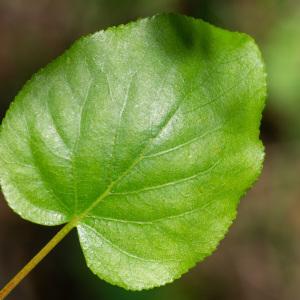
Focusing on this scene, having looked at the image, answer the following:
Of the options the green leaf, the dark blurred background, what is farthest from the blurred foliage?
the green leaf

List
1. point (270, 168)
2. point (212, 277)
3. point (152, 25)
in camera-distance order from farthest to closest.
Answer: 1. point (270, 168)
2. point (212, 277)
3. point (152, 25)

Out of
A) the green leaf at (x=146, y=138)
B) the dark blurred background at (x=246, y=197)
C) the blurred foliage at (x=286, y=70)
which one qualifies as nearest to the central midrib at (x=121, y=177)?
the green leaf at (x=146, y=138)

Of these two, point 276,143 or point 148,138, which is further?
point 276,143

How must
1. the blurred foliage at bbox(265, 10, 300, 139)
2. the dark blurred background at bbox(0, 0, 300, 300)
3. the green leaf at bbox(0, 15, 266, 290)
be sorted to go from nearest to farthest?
the green leaf at bbox(0, 15, 266, 290) < the dark blurred background at bbox(0, 0, 300, 300) < the blurred foliage at bbox(265, 10, 300, 139)

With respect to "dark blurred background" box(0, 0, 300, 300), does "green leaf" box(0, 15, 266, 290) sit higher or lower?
higher

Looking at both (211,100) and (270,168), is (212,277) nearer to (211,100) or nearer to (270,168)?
(270,168)

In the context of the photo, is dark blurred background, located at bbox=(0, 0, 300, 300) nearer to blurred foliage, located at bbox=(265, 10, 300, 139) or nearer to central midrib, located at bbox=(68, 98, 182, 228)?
blurred foliage, located at bbox=(265, 10, 300, 139)

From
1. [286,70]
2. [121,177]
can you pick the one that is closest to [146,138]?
[121,177]

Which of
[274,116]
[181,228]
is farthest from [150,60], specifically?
[274,116]
